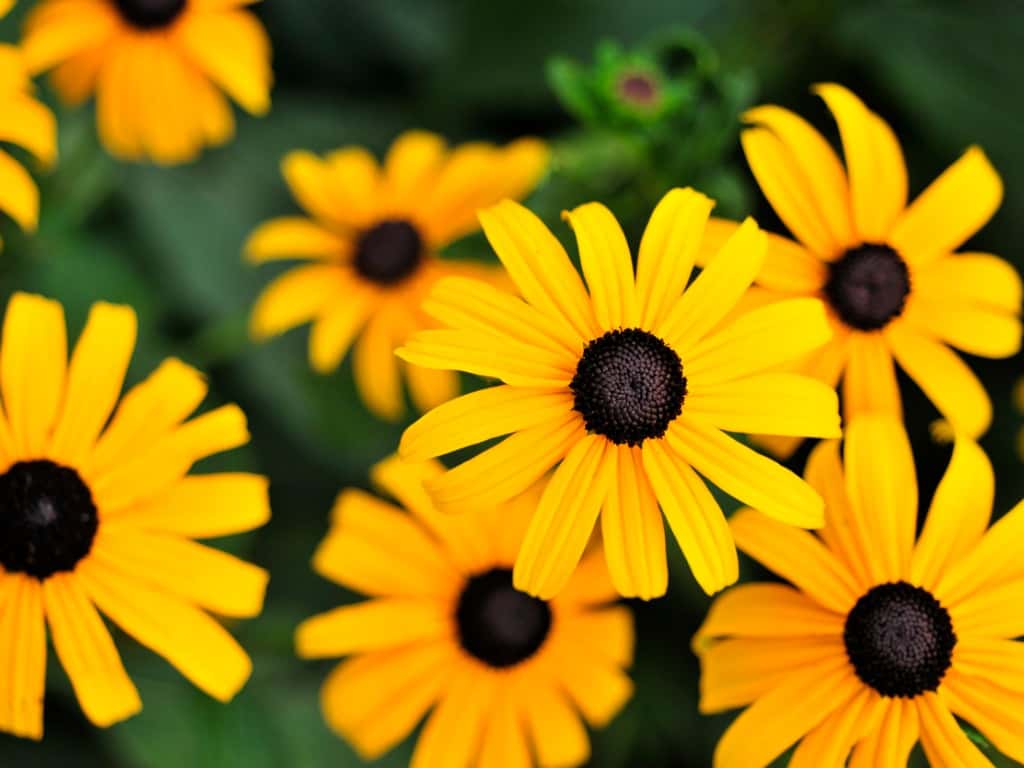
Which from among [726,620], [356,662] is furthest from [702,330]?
[356,662]

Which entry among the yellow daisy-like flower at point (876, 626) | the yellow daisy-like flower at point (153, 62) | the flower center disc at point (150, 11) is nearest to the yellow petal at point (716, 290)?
the yellow daisy-like flower at point (876, 626)

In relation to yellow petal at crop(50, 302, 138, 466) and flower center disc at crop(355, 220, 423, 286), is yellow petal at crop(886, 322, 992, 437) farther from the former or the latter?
yellow petal at crop(50, 302, 138, 466)

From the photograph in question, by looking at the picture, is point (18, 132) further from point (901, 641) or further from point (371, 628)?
point (901, 641)

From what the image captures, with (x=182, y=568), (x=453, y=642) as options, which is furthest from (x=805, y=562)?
(x=182, y=568)

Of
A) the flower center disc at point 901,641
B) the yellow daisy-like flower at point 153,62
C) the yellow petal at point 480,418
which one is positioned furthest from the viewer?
the yellow daisy-like flower at point 153,62

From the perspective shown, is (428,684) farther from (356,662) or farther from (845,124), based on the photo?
(845,124)

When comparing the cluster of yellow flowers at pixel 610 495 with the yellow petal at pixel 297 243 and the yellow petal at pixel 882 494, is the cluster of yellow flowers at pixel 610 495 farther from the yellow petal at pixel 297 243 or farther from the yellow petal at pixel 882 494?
the yellow petal at pixel 297 243

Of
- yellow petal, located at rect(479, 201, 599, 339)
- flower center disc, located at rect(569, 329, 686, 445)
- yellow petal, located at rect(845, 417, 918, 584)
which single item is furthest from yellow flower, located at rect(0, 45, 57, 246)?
yellow petal, located at rect(845, 417, 918, 584)
